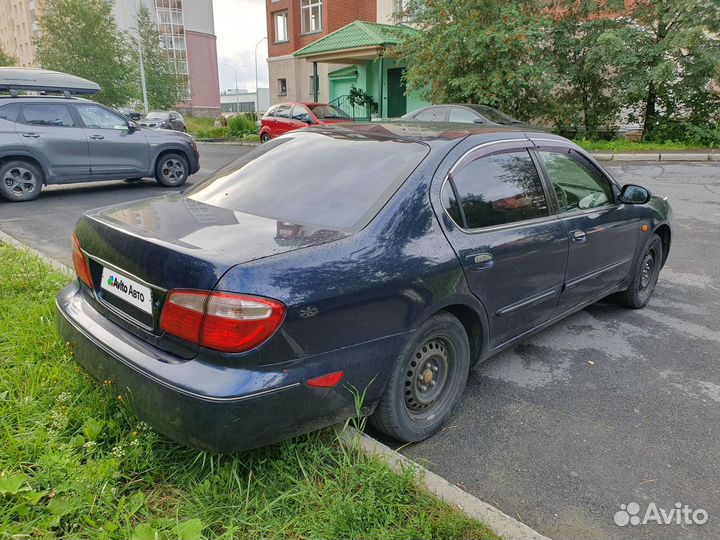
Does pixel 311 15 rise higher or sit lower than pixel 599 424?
higher

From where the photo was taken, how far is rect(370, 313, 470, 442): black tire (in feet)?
8.36

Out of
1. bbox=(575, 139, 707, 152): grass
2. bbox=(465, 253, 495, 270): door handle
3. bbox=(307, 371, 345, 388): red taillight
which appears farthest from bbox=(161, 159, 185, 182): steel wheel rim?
bbox=(575, 139, 707, 152): grass

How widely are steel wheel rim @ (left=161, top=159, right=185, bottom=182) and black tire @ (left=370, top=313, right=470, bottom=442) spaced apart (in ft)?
30.5

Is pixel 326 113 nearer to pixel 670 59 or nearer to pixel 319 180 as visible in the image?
pixel 670 59

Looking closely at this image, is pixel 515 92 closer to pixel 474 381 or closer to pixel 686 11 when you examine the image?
pixel 686 11

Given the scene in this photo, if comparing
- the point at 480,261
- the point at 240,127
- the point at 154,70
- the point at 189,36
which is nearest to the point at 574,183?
the point at 480,261

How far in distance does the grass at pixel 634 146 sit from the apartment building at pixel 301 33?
47.3 feet

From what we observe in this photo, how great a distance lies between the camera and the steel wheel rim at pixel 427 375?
2.67 metres

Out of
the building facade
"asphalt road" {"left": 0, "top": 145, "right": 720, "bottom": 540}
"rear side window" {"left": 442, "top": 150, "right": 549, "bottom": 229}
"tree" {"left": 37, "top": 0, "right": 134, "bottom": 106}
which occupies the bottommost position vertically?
"asphalt road" {"left": 0, "top": 145, "right": 720, "bottom": 540}

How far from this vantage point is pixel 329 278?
218 cm

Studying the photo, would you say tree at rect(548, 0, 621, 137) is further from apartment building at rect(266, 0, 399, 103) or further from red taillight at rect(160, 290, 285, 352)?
red taillight at rect(160, 290, 285, 352)

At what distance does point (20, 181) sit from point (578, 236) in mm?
9038

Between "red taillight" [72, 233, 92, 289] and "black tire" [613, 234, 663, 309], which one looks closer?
"red taillight" [72, 233, 92, 289]

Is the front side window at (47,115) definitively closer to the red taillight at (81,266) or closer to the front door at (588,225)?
the red taillight at (81,266)
